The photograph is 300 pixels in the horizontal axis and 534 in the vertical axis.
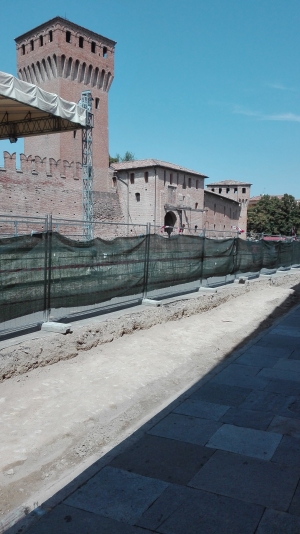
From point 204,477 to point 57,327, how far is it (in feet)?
12.7

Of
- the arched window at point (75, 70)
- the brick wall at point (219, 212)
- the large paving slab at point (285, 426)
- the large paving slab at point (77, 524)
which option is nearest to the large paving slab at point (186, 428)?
the large paving slab at point (285, 426)

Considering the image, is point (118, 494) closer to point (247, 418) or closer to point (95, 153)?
point (247, 418)

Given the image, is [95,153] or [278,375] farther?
[95,153]

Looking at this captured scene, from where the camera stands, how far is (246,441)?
13.9ft

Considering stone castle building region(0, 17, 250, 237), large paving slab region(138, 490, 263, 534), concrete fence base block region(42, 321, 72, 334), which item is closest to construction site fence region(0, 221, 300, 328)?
concrete fence base block region(42, 321, 72, 334)

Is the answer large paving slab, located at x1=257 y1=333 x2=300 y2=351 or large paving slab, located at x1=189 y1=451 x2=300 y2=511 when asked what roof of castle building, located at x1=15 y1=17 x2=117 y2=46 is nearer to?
large paving slab, located at x1=257 y1=333 x2=300 y2=351

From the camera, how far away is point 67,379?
19.6ft

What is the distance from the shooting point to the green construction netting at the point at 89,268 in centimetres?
658

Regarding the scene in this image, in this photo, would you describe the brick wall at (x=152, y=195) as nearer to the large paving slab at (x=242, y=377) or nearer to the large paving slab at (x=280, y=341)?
the large paving slab at (x=280, y=341)

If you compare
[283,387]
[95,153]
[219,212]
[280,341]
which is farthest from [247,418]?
[219,212]

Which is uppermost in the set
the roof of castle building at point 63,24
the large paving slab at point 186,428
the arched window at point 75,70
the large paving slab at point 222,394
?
the roof of castle building at point 63,24

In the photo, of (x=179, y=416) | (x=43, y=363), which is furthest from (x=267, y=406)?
(x=43, y=363)

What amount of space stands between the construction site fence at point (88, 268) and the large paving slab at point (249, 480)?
3786 mm

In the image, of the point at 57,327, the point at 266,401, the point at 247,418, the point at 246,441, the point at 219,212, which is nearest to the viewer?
the point at 246,441
